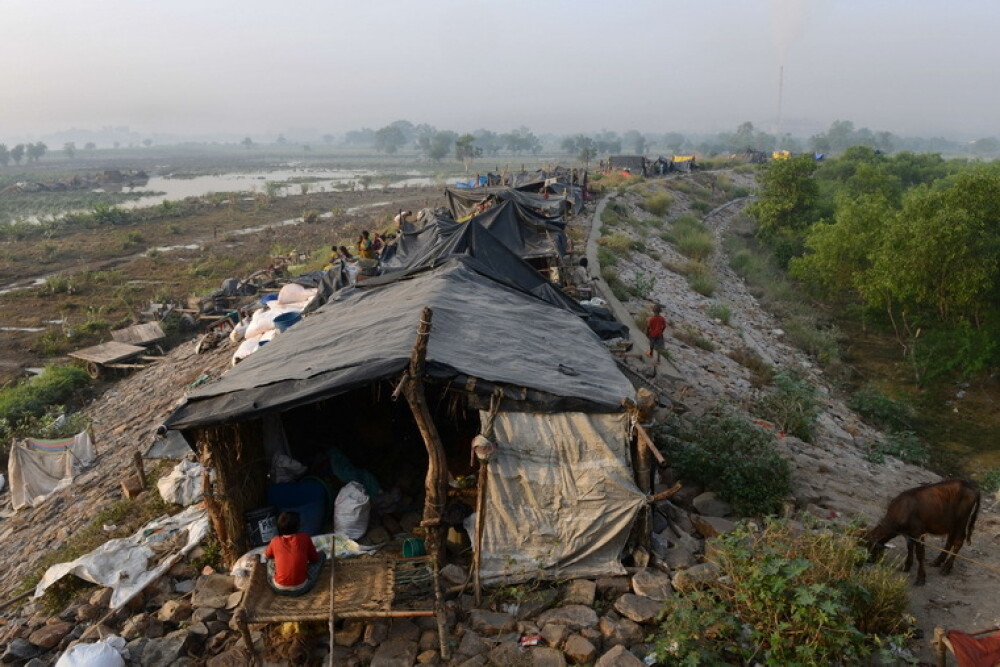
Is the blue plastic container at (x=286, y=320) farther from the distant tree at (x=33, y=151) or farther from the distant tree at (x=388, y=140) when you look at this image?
the distant tree at (x=388, y=140)

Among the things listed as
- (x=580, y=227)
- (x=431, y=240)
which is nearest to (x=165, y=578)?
(x=431, y=240)

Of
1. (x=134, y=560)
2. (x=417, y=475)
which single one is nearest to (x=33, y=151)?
(x=134, y=560)

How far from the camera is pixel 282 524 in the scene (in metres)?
4.54

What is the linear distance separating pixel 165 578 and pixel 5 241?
119 feet

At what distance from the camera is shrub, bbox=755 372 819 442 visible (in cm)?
952

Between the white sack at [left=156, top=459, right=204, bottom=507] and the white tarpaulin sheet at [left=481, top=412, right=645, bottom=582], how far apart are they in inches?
148

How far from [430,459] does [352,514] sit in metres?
1.10

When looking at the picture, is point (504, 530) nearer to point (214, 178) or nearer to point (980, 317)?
point (980, 317)

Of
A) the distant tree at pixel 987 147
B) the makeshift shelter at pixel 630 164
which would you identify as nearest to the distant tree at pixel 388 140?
the makeshift shelter at pixel 630 164

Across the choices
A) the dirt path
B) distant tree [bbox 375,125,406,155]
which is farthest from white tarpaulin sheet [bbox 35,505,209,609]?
distant tree [bbox 375,125,406,155]

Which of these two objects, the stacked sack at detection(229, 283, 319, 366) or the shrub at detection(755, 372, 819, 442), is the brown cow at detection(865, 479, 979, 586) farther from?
the stacked sack at detection(229, 283, 319, 366)

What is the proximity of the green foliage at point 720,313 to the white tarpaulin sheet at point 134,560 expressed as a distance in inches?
546

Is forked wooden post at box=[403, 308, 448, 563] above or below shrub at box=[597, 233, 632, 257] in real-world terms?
above

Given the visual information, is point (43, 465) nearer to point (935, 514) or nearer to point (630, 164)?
point (935, 514)
